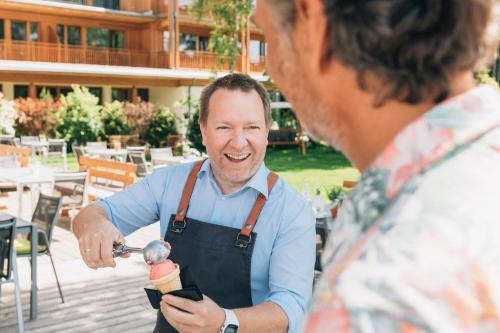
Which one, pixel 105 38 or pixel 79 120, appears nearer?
pixel 79 120

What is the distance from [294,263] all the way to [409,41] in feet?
4.31

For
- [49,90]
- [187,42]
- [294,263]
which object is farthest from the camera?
[187,42]

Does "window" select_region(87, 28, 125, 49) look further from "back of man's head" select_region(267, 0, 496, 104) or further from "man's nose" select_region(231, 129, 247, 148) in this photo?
"back of man's head" select_region(267, 0, 496, 104)

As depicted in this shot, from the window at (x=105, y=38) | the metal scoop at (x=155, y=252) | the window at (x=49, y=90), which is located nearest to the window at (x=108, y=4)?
the window at (x=105, y=38)

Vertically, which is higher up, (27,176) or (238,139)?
(238,139)

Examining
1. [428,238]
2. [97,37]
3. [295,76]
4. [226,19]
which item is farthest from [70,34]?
[428,238]

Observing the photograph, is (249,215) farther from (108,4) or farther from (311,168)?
(108,4)

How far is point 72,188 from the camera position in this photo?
8594 mm

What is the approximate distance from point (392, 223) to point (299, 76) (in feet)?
1.04

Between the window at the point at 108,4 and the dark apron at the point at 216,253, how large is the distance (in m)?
28.2

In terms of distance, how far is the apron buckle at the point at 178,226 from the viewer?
2.18m

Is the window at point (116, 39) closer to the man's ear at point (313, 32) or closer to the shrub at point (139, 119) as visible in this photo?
the shrub at point (139, 119)

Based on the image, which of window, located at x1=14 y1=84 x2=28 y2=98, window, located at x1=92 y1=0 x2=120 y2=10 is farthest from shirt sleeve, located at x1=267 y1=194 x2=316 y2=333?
window, located at x1=92 y1=0 x2=120 y2=10

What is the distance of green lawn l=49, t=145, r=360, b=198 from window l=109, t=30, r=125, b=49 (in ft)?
33.1
